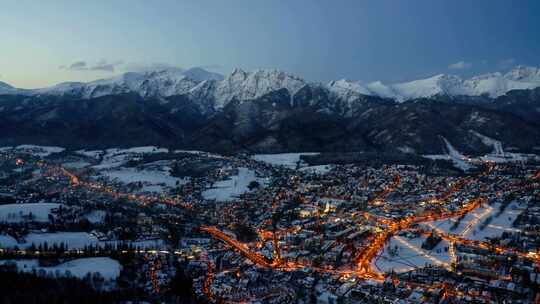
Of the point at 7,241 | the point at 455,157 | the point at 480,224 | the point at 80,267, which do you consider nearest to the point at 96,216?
the point at 7,241

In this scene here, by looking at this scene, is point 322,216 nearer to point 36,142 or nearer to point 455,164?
point 455,164

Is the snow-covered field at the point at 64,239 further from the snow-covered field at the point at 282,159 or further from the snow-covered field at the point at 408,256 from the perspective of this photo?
the snow-covered field at the point at 282,159

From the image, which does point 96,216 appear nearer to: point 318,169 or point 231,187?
point 231,187

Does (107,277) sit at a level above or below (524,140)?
below

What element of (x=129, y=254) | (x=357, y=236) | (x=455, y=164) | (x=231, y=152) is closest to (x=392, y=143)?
(x=455, y=164)

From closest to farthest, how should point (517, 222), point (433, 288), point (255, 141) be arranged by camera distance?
point (433, 288)
point (517, 222)
point (255, 141)

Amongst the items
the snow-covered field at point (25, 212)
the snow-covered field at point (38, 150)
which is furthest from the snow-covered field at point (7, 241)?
the snow-covered field at point (38, 150)
